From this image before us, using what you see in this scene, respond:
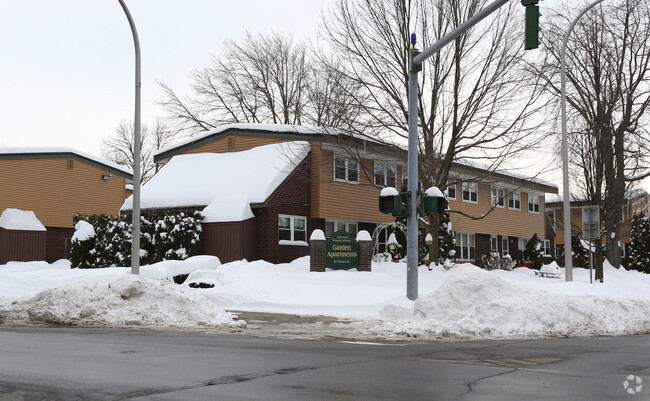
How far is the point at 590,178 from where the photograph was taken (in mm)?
35344

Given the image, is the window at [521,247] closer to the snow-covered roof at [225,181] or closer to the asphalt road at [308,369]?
the snow-covered roof at [225,181]

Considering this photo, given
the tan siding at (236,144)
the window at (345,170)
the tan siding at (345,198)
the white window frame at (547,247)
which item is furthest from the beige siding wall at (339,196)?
the white window frame at (547,247)

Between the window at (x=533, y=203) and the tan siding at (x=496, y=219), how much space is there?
1.03 feet

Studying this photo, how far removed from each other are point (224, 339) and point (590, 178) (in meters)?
27.9

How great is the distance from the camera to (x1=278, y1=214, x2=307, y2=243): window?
104 ft

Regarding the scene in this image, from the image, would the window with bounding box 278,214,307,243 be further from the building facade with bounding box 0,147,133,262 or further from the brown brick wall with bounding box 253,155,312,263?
the building facade with bounding box 0,147,133,262

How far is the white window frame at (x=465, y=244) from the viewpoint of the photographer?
42.9 m

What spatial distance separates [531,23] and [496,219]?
3300 centimetres

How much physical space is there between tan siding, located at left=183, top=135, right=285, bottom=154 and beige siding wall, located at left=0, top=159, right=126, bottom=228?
10388mm

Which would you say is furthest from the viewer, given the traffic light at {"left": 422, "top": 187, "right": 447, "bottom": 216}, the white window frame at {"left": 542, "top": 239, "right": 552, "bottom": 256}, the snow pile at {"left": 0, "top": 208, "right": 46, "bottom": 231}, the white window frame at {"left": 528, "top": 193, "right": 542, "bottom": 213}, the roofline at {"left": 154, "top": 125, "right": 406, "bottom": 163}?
the white window frame at {"left": 542, "top": 239, "right": 552, "bottom": 256}

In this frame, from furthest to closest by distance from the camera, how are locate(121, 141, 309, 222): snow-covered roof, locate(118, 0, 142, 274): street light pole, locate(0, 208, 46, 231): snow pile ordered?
locate(0, 208, 46, 231): snow pile, locate(121, 141, 309, 222): snow-covered roof, locate(118, 0, 142, 274): street light pole

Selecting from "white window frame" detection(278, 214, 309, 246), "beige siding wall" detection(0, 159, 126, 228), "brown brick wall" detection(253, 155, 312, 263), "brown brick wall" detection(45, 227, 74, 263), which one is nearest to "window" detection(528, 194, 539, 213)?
"brown brick wall" detection(253, 155, 312, 263)

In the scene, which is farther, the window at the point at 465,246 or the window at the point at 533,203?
the window at the point at 533,203

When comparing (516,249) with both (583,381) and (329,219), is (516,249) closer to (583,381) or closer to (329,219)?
(329,219)
